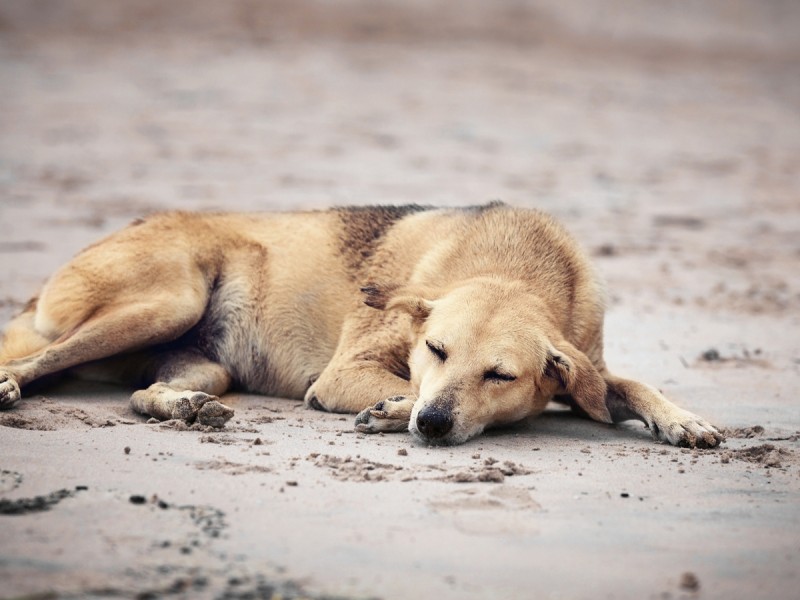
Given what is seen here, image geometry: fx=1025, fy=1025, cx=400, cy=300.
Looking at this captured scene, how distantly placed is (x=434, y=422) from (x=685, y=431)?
1154 mm

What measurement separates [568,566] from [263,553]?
91 centimetres

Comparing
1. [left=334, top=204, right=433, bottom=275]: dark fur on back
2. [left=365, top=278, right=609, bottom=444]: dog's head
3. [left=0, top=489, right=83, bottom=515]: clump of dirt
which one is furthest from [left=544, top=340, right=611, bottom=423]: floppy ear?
[left=0, top=489, right=83, bottom=515]: clump of dirt

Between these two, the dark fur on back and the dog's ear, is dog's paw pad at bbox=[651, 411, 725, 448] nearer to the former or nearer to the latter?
the dog's ear

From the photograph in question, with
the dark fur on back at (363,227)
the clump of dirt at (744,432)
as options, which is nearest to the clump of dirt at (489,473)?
the clump of dirt at (744,432)

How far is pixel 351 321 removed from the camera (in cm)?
542

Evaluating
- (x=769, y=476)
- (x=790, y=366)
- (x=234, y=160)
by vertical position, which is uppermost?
(x=234, y=160)

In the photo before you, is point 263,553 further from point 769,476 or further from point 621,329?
point 621,329

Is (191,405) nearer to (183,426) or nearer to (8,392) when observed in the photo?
(183,426)

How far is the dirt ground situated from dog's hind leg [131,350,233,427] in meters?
0.12

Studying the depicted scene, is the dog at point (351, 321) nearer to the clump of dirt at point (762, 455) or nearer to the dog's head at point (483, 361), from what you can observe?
the dog's head at point (483, 361)

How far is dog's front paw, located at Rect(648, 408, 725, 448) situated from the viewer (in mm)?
4504

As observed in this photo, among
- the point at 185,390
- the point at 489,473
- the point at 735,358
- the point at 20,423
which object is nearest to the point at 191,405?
the point at 185,390

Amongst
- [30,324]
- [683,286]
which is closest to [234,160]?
[683,286]

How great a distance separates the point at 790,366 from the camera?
20.5ft
